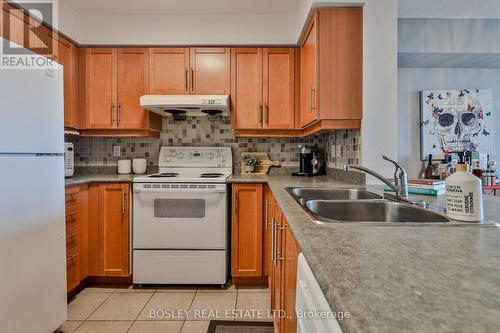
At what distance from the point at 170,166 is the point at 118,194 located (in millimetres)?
636

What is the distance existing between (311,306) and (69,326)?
1.91m

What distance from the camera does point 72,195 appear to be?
2133 mm

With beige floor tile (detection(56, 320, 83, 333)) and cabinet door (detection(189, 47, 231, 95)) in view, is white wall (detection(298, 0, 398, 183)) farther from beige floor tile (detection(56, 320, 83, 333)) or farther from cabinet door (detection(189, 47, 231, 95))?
beige floor tile (detection(56, 320, 83, 333))

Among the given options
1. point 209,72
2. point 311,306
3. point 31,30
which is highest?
point 31,30

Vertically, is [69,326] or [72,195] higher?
[72,195]

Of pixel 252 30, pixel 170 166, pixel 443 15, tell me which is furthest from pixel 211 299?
pixel 443 15

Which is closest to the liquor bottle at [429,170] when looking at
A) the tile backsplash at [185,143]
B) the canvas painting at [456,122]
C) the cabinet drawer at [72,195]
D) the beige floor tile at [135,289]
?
the canvas painting at [456,122]

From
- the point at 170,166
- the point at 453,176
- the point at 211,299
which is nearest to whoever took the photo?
the point at 453,176

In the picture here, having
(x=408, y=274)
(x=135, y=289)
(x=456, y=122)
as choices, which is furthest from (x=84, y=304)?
(x=456, y=122)

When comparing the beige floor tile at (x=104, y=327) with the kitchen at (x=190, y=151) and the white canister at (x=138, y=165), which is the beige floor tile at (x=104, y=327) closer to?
the kitchen at (x=190, y=151)

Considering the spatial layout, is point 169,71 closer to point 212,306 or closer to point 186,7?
point 186,7

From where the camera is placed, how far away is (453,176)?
0.91m

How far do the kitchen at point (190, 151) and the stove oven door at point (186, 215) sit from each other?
0.04 ft

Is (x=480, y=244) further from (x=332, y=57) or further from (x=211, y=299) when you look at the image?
(x=211, y=299)
